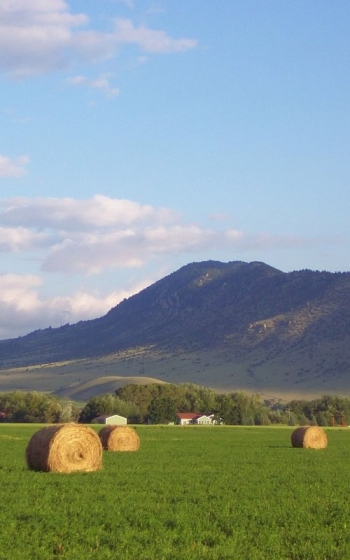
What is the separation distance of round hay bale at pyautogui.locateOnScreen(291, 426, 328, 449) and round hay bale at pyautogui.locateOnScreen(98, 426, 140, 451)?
8.51 metres

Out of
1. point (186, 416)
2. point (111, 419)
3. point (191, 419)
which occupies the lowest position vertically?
point (191, 419)

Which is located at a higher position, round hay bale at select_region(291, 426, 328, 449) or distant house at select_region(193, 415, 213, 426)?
round hay bale at select_region(291, 426, 328, 449)

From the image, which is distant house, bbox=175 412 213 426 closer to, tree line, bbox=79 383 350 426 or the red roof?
the red roof

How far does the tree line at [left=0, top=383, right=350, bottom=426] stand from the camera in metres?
103

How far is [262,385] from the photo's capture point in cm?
17938

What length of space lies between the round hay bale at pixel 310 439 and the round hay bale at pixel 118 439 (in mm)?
8507

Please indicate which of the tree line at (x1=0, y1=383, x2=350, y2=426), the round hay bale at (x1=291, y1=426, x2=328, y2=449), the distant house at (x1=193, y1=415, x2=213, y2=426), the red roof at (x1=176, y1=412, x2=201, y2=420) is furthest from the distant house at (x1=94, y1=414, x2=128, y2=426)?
the round hay bale at (x1=291, y1=426, x2=328, y2=449)

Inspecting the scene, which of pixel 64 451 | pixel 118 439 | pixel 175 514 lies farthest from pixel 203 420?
pixel 175 514

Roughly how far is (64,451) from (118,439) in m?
11.6

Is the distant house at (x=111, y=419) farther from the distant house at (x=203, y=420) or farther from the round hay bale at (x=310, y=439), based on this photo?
the round hay bale at (x=310, y=439)

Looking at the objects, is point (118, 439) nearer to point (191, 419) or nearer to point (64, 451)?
point (64, 451)

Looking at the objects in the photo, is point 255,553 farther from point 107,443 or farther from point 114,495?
point 107,443

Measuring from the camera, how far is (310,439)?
40719mm

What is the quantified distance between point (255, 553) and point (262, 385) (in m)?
168
